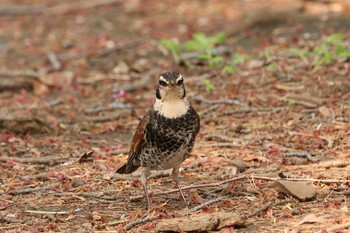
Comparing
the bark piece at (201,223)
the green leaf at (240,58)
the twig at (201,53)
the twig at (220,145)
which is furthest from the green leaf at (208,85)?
the bark piece at (201,223)

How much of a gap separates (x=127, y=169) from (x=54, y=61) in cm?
604

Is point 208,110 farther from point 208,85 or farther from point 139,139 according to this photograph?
point 139,139

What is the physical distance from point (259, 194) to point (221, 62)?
15.4 feet

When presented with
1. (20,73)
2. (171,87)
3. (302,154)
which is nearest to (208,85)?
(302,154)

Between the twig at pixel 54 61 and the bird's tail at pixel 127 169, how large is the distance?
556 centimetres

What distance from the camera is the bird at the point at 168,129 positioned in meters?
6.14

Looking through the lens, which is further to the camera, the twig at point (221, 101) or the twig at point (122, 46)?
the twig at point (122, 46)

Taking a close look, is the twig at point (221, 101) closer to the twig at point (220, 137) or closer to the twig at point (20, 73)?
the twig at point (220, 137)

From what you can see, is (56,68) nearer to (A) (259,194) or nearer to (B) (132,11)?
(B) (132,11)

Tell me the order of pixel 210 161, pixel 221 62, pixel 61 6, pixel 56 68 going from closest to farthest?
pixel 210 161
pixel 221 62
pixel 56 68
pixel 61 6

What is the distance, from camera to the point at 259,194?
6195 mm

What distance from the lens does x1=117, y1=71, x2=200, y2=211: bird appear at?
6141mm

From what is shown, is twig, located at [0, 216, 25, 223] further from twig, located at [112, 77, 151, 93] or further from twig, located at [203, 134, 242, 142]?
twig, located at [112, 77, 151, 93]

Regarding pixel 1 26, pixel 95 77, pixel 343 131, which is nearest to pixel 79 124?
pixel 95 77
